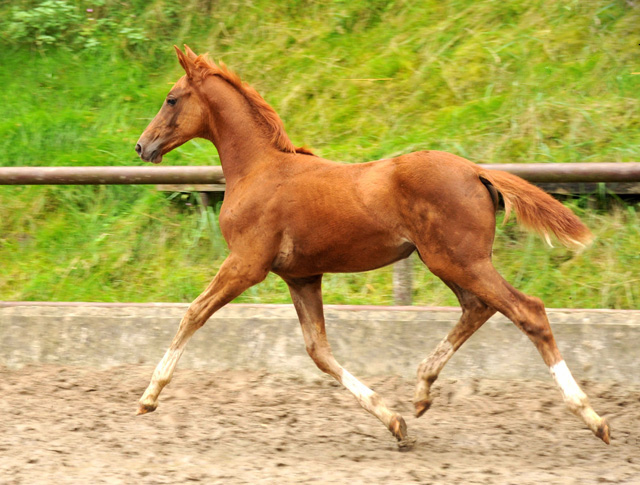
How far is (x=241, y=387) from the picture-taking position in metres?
4.79

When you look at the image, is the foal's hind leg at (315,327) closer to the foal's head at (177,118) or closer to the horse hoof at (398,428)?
the horse hoof at (398,428)

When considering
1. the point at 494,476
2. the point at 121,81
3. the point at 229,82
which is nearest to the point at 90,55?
the point at 121,81

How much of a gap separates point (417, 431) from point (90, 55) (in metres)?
6.49

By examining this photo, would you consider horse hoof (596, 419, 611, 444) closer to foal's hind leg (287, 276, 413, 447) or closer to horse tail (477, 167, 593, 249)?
horse tail (477, 167, 593, 249)

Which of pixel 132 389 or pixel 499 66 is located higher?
pixel 499 66

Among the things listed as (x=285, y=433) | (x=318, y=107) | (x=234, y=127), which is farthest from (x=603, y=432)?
(x=318, y=107)

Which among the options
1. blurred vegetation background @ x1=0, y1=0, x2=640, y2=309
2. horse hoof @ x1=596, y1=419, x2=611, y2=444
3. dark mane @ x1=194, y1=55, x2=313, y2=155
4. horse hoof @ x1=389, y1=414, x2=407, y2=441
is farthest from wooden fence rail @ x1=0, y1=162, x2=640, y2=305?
horse hoof @ x1=596, y1=419, x2=611, y2=444

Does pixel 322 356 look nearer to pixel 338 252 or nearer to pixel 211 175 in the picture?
pixel 338 252

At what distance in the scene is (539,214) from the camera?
3.72 metres

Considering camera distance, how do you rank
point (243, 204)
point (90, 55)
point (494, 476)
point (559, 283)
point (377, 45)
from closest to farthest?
point (494, 476) < point (243, 204) < point (559, 283) < point (377, 45) < point (90, 55)

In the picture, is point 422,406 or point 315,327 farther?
point 315,327

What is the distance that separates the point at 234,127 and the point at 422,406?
1815 mm

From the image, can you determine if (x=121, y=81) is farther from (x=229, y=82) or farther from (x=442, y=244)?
(x=442, y=244)

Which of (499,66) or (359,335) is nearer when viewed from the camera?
(359,335)
